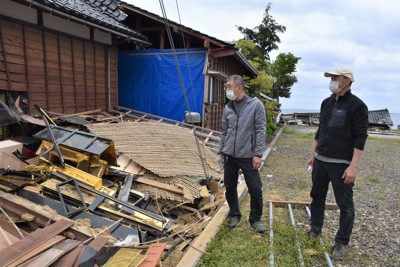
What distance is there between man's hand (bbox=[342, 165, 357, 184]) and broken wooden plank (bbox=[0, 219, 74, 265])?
3095 mm

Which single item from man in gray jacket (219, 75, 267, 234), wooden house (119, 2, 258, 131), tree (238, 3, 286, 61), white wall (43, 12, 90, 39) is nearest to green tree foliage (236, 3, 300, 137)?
tree (238, 3, 286, 61)

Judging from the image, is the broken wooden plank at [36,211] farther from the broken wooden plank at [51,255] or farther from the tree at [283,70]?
the tree at [283,70]

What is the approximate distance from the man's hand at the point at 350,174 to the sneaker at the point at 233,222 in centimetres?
163

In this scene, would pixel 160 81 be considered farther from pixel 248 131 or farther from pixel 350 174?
pixel 350 174

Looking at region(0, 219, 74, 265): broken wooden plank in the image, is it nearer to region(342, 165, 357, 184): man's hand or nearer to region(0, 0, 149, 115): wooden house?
region(342, 165, 357, 184): man's hand

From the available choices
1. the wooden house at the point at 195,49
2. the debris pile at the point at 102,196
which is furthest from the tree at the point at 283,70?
the debris pile at the point at 102,196

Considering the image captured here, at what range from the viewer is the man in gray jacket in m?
3.51

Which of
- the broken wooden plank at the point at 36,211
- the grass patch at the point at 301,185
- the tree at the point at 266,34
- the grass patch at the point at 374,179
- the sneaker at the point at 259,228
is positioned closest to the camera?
the broken wooden plank at the point at 36,211

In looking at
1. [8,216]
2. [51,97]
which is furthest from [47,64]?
[8,216]

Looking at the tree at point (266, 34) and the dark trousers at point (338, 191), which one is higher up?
the tree at point (266, 34)

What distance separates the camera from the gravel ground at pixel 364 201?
3519 mm

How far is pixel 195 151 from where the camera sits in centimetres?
632

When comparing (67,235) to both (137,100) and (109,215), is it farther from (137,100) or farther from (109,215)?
(137,100)

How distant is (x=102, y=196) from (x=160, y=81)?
677 cm
